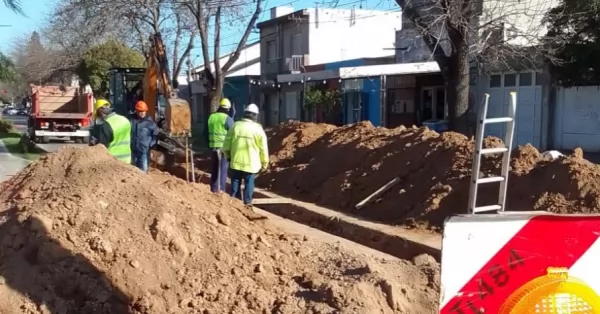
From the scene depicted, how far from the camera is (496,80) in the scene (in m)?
27.3

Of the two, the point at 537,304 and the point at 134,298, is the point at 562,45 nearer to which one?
the point at 134,298

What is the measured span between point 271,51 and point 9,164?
90.4 ft

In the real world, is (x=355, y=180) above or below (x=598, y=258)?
below

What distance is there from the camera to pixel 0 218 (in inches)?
297

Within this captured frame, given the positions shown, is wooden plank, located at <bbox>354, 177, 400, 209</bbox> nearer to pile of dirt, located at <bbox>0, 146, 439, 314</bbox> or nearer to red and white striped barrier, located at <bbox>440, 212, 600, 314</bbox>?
pile of dirt, located at <bbox>0, 146, 439, 314</bbox>

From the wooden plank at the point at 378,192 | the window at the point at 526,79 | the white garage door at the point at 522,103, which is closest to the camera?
the wooden plank at the point at 378,192

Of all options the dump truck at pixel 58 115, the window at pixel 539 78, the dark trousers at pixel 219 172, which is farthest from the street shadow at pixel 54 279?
the dump truck at pixel 58 115

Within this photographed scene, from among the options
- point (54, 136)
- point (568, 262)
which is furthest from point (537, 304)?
point (54, 136)

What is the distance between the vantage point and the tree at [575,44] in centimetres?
2145

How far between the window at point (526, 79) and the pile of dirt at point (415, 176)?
11.1 meters

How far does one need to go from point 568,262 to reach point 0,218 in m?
6.03

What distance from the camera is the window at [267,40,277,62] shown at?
1790 inches

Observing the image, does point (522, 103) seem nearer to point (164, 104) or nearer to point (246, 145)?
point (164, 104)

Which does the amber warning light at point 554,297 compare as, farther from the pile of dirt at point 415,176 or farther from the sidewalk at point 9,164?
the sidewalk at point 9,164
